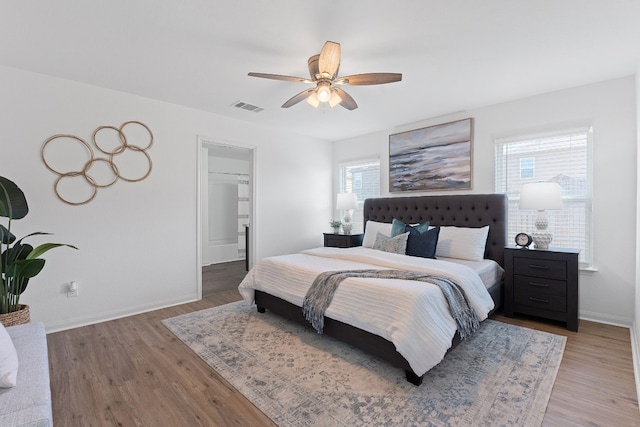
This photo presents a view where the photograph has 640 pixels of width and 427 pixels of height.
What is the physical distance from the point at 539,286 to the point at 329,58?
2961 mm

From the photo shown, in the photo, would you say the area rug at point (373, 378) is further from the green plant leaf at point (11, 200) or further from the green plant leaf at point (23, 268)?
the green plant leaf at point (11, 200)

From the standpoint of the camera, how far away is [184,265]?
380cm

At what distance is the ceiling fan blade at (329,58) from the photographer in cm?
198

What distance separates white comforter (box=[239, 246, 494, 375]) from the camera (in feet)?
6.31

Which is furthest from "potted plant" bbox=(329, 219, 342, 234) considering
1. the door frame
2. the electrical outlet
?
the electrical outlet

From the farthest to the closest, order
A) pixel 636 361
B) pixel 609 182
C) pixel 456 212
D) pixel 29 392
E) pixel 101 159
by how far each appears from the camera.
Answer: pixel 456 212 < pixel 101 159 < pixel 609 182 < pixel 636 361 < pixel 29 392

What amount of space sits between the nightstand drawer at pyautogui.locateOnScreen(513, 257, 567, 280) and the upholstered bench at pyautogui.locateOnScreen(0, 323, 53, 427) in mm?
3708

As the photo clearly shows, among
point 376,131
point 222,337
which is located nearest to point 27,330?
point 222,337

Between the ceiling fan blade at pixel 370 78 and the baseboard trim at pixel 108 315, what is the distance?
3.17 m

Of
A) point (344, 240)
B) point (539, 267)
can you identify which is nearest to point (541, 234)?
point (539, 267)

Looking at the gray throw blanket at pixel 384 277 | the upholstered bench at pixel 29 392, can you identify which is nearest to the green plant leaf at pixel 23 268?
the upholstered bench at pixel 29 392

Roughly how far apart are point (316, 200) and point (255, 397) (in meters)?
3.80

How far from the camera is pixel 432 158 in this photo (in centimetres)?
420

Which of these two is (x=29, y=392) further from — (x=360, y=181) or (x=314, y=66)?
(x=360, y=181)
